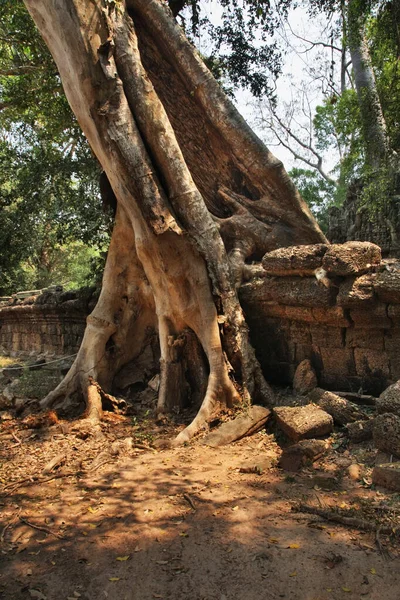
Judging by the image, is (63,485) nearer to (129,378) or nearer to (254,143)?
(129,378)

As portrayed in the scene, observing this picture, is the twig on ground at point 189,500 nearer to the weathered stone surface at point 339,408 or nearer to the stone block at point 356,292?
the weathered stone surface at point 339,408

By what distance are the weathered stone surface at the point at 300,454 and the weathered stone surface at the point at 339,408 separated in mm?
426

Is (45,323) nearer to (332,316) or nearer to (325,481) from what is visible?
(332,316)

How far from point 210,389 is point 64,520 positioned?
6.47 ft

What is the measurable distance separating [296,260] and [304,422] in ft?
5.18

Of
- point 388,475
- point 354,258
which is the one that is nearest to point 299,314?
point 354,258

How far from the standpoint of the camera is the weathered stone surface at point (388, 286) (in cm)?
357

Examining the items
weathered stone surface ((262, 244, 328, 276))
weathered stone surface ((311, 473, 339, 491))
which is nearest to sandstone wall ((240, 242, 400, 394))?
weathered stone surface ((262, 244, 328, 276))

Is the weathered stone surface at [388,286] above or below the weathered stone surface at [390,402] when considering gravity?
above

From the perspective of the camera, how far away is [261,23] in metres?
7.52

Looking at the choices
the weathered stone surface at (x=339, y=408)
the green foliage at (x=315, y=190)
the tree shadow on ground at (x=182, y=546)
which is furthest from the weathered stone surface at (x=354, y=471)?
the green foliage at (x=315, y=190)

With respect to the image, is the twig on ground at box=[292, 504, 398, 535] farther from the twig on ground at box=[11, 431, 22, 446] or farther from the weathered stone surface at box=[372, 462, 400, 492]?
the twig on ground at box=[11, 431, 22, 446]

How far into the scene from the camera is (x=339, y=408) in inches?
144

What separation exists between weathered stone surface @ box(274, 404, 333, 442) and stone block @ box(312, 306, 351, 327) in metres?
0.84
